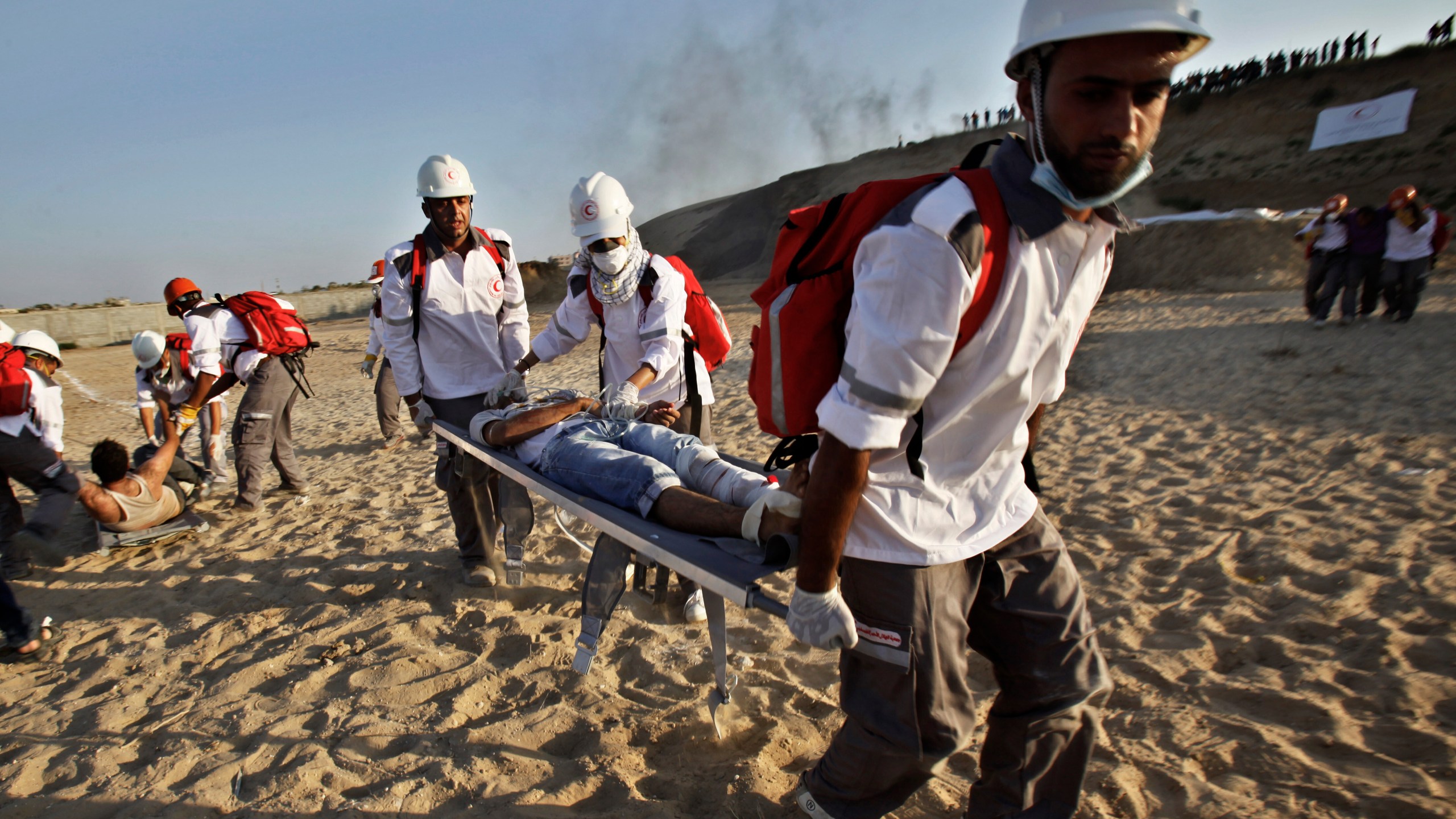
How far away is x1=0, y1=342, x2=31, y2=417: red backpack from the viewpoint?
4.38 m

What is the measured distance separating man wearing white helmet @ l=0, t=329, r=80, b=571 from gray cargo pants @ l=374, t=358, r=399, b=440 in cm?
293

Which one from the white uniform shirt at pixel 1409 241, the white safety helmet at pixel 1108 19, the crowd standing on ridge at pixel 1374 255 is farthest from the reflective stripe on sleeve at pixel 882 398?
the white uniform shirt at pixel 1409 241

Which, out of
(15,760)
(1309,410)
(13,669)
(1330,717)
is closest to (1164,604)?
(1330,717)

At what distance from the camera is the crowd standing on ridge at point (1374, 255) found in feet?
29.3

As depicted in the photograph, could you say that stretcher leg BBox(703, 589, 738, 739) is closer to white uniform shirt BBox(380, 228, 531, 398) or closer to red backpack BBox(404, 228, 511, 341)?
white uniform shirt BBox(380, 228, 531, 398)

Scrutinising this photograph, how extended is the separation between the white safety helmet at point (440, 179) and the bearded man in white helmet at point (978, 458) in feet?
10.6

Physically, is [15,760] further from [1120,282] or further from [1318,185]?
[1318,185]

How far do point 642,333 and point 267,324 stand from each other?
3.79 m

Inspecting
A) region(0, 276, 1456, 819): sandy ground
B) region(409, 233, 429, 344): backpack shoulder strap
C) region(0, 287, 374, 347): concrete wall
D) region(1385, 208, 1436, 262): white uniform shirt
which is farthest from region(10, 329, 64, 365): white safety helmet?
region(0, 287, 374, 347): concrete wall

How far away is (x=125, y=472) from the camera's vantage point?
507 centimetres

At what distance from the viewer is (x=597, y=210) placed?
11.9 feet

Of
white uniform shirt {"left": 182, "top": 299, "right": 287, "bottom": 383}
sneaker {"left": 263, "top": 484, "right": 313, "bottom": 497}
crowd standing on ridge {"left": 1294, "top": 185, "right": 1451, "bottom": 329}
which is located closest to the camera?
white uniform shirt {"left": 182, "top": 299, "right": 287, "bottom": 383}

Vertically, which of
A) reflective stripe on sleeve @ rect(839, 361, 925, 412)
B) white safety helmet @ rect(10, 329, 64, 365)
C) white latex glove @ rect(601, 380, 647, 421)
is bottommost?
white latex glove @ rect(601, 380, 647, 421)

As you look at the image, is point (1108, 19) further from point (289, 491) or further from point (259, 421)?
point (289, 491)
